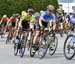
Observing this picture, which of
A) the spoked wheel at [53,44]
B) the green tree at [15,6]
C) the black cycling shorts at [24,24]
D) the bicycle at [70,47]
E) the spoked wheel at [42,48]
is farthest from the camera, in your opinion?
the green tree at [15,6]

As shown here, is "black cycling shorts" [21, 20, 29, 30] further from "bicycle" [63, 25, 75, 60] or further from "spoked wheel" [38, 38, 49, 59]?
"bicycle" [63, 25, 75, 60]

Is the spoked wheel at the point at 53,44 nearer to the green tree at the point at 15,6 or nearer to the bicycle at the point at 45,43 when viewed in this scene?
the bicycle at the point at 45,43

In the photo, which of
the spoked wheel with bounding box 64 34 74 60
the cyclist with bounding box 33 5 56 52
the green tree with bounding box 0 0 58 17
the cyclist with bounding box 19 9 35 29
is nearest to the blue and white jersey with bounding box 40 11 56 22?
the cyclist with bounding box 33 5 56 52

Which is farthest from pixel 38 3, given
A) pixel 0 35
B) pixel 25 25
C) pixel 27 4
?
pixel 25 25

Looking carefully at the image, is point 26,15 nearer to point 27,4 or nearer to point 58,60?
point 58,60

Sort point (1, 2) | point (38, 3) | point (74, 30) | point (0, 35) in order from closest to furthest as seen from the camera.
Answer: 1. point (74, 30)
2. point (0, 35)
3. point (1, 2)
4. point (38, 3)

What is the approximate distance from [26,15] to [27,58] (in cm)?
163

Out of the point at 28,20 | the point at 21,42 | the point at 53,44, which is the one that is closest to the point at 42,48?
the point at 53,44

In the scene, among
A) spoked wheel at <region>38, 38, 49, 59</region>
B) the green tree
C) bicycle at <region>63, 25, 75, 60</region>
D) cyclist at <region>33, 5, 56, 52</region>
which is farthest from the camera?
the green tree

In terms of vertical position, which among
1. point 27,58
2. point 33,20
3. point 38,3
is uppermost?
point 33,20

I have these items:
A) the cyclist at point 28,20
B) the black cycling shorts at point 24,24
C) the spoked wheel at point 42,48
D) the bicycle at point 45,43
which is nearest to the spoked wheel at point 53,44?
the bicycle at point 45,43

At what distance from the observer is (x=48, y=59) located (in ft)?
46.9

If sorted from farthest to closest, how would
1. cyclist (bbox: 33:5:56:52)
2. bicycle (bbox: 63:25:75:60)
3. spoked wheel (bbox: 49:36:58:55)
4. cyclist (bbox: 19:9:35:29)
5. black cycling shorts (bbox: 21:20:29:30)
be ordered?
1. black cycling shorts (bbox: 21:20:29:30)
2. cyclist (bbox: 19:9:35:29)
3. spoked wheel (bbox: 49:36:58:55)
4. cyclist (bbox: 33:5:56:52)
5. bicycle (bbox: 63:25:75:60)

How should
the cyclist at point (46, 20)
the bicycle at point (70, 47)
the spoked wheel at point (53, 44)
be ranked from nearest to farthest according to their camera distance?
1. the bicycle at point (70, 47)
2. the cyclist at point (46, 20)
3. the spoked wheel at point (53, 44)
